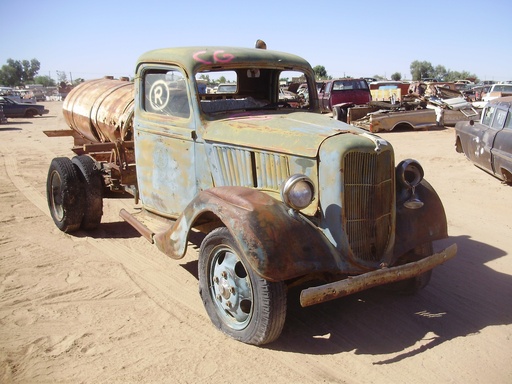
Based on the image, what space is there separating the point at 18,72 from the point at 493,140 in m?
84.0

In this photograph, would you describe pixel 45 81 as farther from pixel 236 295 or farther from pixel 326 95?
pixel 236 295

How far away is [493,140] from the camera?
8.10 meters

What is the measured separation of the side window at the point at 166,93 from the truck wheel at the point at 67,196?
61.2 inches

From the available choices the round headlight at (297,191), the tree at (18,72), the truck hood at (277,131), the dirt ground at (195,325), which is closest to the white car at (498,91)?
the dirt ground at (195,325)

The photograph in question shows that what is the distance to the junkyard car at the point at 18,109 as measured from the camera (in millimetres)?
25328

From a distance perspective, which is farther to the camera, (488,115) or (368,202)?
(488,115)

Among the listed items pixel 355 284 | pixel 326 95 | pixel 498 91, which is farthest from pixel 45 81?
pixel 355 284

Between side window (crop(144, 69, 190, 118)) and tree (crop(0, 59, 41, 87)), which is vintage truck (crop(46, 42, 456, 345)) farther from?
tree (crop(0, 59, 41, 87))

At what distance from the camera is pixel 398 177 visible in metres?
3.93

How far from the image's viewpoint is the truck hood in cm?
347

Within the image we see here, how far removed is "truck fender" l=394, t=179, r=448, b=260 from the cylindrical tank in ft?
11.3

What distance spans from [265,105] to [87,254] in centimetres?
253

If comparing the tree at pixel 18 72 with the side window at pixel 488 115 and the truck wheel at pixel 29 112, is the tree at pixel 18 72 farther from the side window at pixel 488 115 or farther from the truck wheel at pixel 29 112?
the side window at pixel 488 115

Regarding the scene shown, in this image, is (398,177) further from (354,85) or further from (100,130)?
(354,85)
